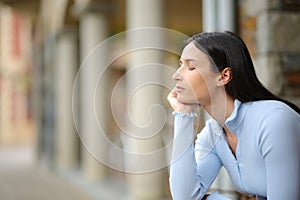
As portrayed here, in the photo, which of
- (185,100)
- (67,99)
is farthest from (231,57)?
(67,99)

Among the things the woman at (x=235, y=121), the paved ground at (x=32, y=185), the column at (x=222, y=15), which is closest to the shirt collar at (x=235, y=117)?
the woman at (x=235, y=121)

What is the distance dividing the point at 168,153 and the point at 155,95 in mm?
3400

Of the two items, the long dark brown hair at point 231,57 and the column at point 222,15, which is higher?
the column at point 222,15

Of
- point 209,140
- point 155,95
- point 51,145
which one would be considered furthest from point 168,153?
point 51,145

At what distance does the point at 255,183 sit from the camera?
158 cm

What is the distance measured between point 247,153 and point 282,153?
0.12m

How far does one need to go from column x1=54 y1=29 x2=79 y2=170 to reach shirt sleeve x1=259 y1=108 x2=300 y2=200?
834 centimetres

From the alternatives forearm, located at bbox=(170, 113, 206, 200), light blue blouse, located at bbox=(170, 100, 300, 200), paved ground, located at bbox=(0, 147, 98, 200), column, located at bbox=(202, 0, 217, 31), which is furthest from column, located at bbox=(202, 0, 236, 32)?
paved ground, located at bbox=(0, 147, 98, 200)

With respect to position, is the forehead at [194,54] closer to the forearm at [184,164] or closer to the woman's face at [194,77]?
the woman's face at [194,77]

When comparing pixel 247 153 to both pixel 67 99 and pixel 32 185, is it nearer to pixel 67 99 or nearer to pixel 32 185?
pixel 32 185

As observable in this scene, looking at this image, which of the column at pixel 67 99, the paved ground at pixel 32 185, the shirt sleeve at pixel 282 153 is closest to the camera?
the shirt sleeve at pixel 282 153

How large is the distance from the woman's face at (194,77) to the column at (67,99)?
8235 millimetres

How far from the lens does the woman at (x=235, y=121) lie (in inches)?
58.4

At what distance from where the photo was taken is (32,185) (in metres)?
8.59
